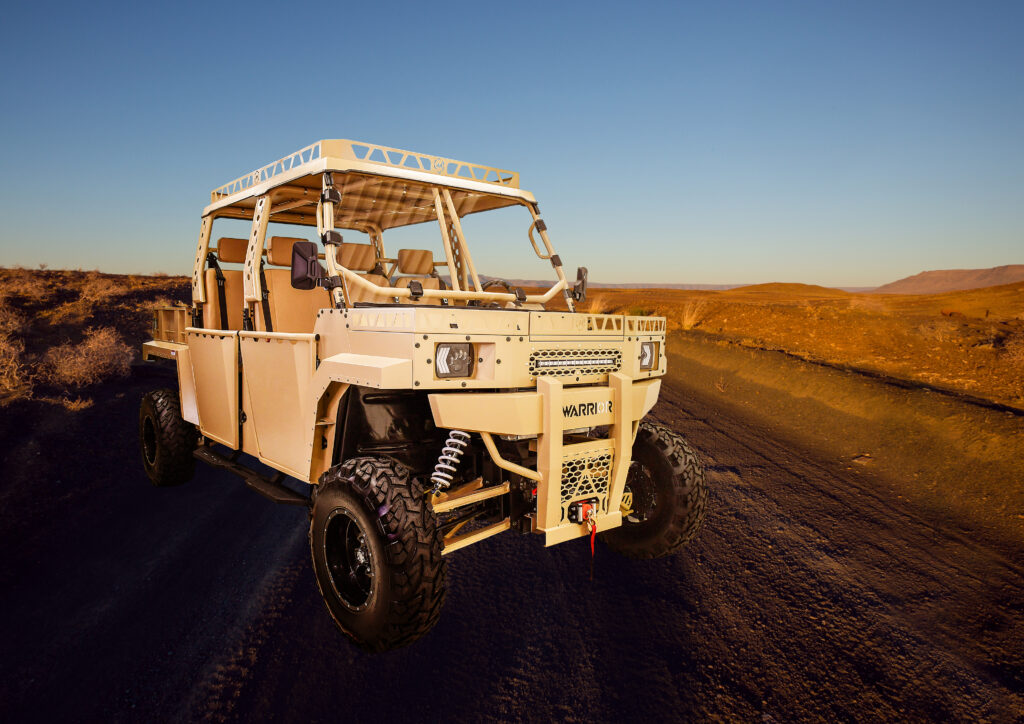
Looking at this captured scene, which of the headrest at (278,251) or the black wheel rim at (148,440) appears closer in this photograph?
the headrest at (278,251)

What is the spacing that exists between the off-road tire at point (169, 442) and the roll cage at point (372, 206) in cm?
111

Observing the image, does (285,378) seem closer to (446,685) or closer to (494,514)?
(494,514)

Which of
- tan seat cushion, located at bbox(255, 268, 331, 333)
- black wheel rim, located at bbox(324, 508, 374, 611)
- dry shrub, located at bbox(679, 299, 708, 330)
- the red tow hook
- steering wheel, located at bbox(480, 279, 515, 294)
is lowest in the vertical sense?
black wheel rim, located at bbox(324, 508, 374, 611)

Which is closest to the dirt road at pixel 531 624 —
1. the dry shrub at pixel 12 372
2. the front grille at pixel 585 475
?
the front grille at pixel 585 475

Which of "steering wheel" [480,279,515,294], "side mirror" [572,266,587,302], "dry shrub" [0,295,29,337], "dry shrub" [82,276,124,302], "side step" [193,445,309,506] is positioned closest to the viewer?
"side step" [193,445,309,506]

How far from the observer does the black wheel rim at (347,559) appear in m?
3.15

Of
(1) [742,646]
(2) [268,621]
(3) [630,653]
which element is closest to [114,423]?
(2) [268,621]

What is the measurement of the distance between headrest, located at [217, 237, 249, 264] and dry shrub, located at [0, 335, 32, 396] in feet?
14.3

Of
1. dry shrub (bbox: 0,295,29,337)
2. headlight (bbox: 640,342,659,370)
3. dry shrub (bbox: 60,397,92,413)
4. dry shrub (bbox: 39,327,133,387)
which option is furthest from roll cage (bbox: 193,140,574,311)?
dry shrub (bbox: 0,295,29,337)

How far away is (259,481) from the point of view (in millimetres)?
4387

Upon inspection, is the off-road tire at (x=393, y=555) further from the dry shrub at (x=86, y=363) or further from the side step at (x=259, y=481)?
the dry shrub at (x=86, y=363)

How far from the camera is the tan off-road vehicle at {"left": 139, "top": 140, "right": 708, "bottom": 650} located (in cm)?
290

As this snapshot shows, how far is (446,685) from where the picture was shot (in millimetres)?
2697

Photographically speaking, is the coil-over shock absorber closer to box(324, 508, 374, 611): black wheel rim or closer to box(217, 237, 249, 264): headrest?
box(324, 508, 374, 611): black wheel rim
